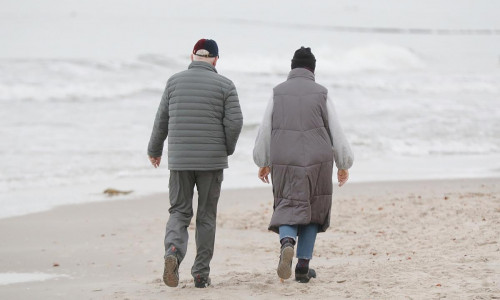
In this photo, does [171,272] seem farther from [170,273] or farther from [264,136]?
[264,136]

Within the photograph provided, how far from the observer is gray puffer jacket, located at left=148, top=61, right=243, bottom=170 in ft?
15.7

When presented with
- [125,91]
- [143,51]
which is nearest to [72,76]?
[125,91]

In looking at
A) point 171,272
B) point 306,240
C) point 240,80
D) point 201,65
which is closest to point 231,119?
point 201,65

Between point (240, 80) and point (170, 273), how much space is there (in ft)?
64.2

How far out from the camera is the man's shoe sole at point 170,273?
4621mm

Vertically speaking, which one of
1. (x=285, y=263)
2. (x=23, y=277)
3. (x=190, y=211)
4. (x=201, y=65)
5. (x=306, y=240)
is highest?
(x=201, y=65)

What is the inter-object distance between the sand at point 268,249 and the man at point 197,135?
367 mm

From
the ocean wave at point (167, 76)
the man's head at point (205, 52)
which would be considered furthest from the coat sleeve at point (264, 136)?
the ocean wave at point (167, 76)

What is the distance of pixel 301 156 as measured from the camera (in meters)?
Answer: 4.69

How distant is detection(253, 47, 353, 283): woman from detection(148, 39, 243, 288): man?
0.23 meters

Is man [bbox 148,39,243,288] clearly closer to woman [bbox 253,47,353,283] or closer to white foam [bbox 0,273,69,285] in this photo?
woman [bbox 253,47,353,283]

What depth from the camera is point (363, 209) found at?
7746 millimetres

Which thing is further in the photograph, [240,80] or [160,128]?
[240,80]

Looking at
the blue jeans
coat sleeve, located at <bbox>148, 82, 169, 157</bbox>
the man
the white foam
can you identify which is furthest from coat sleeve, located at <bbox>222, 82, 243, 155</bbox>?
the white foam
